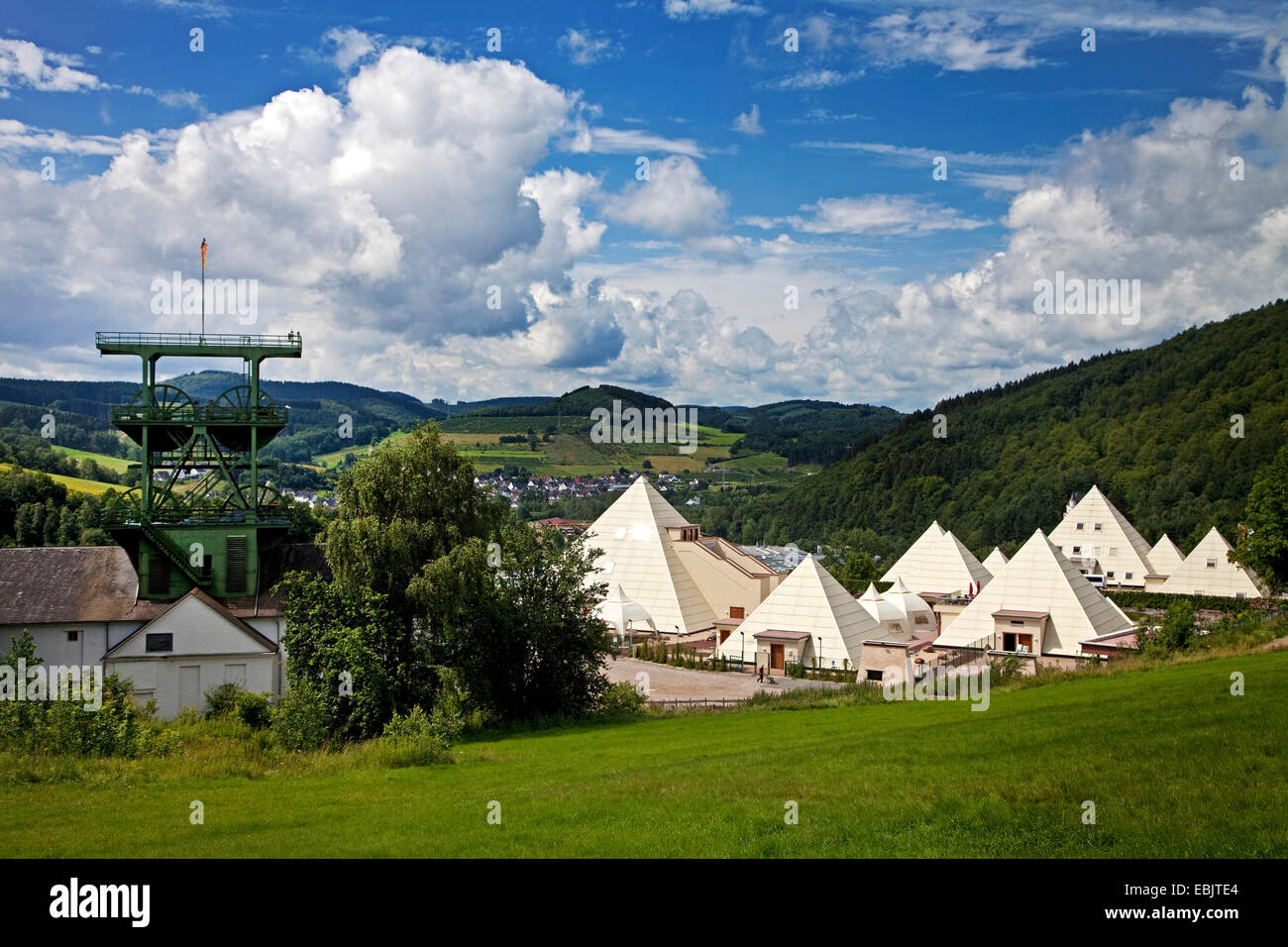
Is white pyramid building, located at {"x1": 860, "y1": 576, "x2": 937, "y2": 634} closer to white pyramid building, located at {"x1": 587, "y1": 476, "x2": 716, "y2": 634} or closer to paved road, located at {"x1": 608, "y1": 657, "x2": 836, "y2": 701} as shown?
white pyramid building, located at {"x1": 587, "y1": 476, "x2": 716, "y2": 634}

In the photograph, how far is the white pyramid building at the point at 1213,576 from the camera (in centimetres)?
6197

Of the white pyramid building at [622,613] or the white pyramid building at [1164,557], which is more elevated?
the white pyramid building at [1164,557]

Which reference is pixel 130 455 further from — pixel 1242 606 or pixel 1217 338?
pixel 1217 338

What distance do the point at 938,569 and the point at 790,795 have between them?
51.5 metres

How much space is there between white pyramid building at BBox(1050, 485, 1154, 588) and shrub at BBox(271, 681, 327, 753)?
66390 millimetres

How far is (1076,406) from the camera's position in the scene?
142 meters

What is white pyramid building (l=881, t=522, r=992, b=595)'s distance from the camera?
60.1m

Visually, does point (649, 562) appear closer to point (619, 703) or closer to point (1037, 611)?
point (1037, 611)

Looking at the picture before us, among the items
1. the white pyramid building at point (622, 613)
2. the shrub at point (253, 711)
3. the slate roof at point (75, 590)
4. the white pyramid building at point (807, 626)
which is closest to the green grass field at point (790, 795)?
the shrub at point (253, 711)

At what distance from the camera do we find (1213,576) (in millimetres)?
63156

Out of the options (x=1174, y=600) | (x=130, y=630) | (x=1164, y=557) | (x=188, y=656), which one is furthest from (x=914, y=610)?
(x=130, y=630)

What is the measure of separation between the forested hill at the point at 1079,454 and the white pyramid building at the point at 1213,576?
15.0 meters

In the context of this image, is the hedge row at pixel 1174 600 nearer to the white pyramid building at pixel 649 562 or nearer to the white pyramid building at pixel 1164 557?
the white pyramid building at pixel 1164 557
